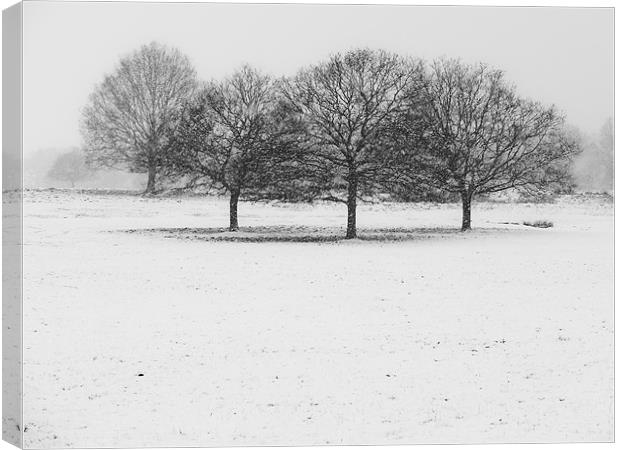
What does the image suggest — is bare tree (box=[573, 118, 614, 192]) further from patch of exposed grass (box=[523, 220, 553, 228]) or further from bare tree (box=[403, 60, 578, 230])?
patch of exposed grass (box=[523, 220, 553, 228])

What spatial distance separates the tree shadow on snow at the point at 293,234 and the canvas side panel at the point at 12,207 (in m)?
8.90

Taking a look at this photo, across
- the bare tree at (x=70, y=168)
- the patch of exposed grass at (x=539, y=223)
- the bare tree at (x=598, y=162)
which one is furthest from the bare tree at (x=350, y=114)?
the bare tree at (x=70, y=168)

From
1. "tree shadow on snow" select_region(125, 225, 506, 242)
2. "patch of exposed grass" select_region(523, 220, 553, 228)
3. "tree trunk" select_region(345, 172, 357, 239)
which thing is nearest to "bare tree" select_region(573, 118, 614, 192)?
"patch of exposed grass" select_region(523, 220, 553, 228)

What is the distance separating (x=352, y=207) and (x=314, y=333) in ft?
27.7

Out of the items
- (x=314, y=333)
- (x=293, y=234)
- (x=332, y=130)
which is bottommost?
(x=314, y=333)

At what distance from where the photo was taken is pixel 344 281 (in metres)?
15.6

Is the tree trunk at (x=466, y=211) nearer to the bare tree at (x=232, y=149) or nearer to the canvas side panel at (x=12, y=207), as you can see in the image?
the bare tree at (x=232, y=149)

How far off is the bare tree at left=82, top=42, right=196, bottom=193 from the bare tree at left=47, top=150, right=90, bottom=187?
27 cm

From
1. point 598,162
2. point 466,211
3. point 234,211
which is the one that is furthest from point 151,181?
point 598,162

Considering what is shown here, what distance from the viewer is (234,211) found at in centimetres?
2041

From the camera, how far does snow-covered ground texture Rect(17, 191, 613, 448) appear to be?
942 centimetres

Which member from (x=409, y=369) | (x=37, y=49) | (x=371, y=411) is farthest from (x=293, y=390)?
(x=37, y=49)

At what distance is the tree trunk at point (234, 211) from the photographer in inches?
803

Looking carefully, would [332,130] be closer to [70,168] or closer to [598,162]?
[70,168]
